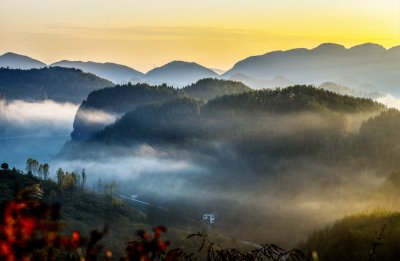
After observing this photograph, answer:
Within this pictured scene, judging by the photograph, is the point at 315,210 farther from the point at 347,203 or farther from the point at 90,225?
the point at 90,225

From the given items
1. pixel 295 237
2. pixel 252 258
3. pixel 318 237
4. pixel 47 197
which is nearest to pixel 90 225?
pixel 47 197

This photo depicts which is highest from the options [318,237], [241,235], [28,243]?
[28,243]

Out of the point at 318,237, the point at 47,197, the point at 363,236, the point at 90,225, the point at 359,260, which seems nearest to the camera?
the point at 359,260

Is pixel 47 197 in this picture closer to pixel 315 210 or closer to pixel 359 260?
pixel 315 210

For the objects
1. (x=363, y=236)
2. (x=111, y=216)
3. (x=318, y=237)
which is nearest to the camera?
(x=363, y=236)

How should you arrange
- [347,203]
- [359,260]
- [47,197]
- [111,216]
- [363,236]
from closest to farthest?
[359,260]
[363,236]
[47,197]
[111,216]
[347,203]

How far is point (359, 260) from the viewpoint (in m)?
39.2

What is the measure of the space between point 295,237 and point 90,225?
62260mm

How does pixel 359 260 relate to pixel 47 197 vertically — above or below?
above

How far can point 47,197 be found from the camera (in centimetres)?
16425

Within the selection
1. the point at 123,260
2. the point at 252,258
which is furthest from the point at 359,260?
the point at 123,260

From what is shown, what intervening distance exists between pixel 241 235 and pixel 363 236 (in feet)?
510

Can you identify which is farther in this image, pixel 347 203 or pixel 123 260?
pixel 347 203

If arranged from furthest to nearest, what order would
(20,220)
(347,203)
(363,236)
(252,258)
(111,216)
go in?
(347,203)
(111,216)
(363,236)
(252,258)
(20,220)
